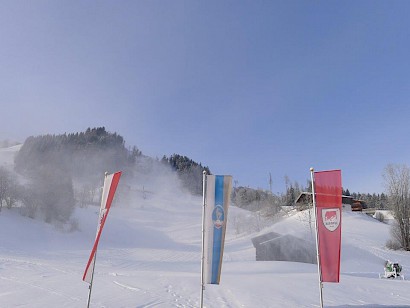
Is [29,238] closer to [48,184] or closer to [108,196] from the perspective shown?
[48,184]

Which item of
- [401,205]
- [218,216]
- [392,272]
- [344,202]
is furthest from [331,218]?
[344,202]

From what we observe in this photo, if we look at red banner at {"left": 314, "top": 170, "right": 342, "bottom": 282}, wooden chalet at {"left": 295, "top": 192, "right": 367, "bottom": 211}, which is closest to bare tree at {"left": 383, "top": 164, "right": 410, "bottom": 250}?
wooden chalet at {"left": 295, "top": 192, "right": 367, "bottom": 211}

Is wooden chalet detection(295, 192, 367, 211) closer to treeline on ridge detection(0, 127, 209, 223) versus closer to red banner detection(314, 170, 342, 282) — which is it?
treeline on ridge detection(0, 127, 209, 223)

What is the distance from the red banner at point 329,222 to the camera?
812 centimetres

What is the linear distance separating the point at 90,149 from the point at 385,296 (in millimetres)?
157518

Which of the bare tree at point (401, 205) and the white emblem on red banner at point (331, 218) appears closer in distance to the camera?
the white emblem on red banner at point (331, 218)

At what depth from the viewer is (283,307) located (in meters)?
10.4

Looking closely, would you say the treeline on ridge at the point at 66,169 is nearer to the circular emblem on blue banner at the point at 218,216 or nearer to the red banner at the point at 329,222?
the circular emblem on blue banner at the point at 218,216

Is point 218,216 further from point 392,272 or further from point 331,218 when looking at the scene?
point 392,272

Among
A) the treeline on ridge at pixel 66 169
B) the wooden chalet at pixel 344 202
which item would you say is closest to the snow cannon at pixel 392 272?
the wooden chalet at pixel 344 202

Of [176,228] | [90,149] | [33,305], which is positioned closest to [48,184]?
[176,228]

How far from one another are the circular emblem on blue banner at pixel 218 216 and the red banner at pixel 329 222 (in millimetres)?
2649

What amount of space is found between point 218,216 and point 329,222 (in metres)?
3.05

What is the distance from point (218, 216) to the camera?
9023mm
